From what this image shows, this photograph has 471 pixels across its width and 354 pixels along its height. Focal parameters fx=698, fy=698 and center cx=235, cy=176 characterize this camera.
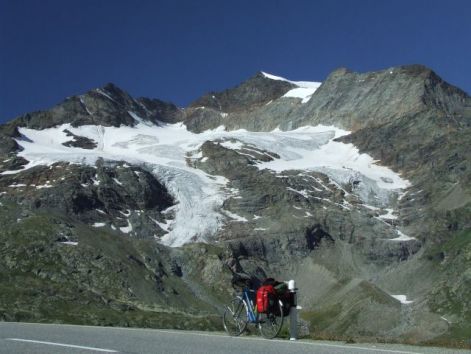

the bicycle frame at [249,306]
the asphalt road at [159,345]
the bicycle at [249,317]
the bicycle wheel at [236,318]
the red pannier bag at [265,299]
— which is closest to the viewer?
the asphalt road at [159,345]

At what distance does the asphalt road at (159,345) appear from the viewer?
16.1 meters

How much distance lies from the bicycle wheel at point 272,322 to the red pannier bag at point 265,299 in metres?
0.19

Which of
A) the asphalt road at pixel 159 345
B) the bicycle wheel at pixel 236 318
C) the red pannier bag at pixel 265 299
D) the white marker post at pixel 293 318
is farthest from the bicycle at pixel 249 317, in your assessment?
the asphalt road at pixel 159 345

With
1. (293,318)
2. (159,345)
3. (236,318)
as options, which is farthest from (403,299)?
(159,345)

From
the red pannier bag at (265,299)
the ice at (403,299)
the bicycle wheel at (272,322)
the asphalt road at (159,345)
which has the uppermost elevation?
the ice at (403,299)

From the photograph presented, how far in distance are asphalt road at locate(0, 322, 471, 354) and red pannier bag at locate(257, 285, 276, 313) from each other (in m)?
1.01

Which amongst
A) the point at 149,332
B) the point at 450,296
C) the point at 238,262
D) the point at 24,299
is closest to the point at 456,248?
the point at 450,296

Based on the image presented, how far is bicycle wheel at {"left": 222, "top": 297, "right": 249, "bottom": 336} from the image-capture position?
21547mm

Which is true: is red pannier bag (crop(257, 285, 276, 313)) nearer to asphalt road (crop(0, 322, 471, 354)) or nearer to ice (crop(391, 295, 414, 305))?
asphalt road (crop(0, 322, 471, 354))

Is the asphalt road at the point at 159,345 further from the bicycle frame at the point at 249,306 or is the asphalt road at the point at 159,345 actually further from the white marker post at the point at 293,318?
the bicycle frame at the point at 249,306

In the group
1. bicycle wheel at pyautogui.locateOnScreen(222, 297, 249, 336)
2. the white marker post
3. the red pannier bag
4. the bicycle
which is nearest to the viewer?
the white marker post

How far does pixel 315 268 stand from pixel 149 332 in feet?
533

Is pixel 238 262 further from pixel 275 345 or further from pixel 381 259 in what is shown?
pixel 275 345

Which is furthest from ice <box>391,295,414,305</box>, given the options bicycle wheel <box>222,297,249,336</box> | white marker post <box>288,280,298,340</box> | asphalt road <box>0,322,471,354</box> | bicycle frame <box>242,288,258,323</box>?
asphalt road <box>0,322,471,354</box>
